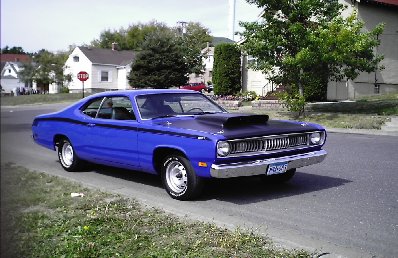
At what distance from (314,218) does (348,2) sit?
74.7 ft

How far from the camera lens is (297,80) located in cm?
1816

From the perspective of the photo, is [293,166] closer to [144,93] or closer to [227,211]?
[227,211]

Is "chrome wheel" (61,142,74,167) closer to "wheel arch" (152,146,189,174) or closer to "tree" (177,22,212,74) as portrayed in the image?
"wheel arch" (152,146,189,174)

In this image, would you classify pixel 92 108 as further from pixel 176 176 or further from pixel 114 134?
pixel 176 176

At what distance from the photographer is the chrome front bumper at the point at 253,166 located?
5367 millimetres

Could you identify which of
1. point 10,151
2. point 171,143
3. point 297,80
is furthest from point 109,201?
point 297,80

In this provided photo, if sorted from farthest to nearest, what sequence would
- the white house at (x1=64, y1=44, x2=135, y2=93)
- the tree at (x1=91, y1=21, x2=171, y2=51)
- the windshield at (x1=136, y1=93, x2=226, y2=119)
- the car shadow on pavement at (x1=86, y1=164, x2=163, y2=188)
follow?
the tree at (x1=91, y1=21, x2=171, y2=51)
the white house at (x1=64, y1=44, x2=135, y2=93)
the car shadow on pavement at (x1=86, y1=164, x2=163, y2=188)
the windshield at (x1=136, y1=93, x2=226, y2=119)

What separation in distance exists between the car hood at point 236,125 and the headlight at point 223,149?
0.10 metres

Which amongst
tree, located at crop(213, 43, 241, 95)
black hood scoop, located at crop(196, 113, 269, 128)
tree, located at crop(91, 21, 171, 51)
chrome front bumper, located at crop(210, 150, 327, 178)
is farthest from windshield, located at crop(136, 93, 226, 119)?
tree, located at crop(91, 21, 171, 51)

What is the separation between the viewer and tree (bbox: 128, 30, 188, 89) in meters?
39.7

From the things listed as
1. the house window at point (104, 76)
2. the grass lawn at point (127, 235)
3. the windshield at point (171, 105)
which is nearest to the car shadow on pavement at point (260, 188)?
the windshield at point (171, 105)

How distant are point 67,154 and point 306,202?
14.0ft

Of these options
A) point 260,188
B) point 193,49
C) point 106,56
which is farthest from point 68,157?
point 106,56

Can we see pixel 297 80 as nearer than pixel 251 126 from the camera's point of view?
No
